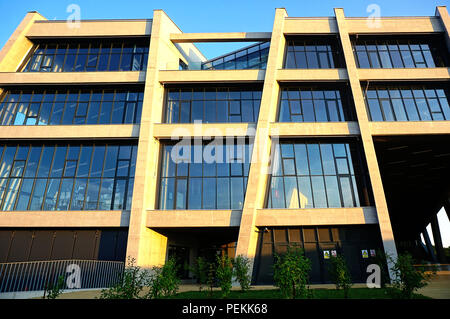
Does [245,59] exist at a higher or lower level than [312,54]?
higher

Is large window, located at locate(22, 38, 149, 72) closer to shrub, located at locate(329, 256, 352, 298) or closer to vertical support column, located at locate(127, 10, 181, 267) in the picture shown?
vertical support column, located at locate(127, 10, 181, 267)

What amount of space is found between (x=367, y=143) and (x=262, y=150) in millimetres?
7871

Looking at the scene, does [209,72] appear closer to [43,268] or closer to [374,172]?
[374,172]

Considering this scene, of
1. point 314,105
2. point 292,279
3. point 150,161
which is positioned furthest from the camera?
point 314,105

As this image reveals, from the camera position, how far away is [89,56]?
23781 millimetres

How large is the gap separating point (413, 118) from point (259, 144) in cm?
1299

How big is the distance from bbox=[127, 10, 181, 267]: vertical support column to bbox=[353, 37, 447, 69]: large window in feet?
57.8

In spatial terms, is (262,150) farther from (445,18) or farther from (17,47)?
(17,47)

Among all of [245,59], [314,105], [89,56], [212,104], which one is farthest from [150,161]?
[245,59]

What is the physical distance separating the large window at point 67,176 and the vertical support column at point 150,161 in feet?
4.47

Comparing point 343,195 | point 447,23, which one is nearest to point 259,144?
point 343,195

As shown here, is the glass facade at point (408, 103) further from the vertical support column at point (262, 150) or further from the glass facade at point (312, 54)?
the vertical support column at point (262, 150)

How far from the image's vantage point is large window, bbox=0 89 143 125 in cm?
2144

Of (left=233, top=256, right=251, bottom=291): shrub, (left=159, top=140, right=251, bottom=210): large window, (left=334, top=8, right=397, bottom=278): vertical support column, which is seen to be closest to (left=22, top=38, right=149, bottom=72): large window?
(left=159, top=140, right=251, bottom=210): large window
